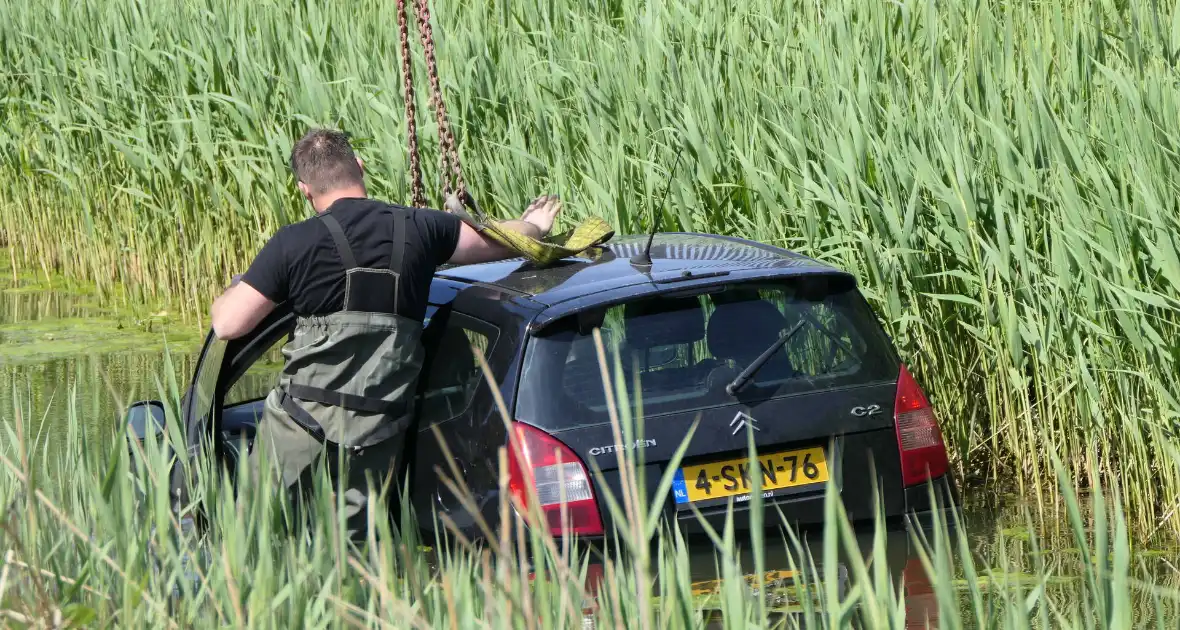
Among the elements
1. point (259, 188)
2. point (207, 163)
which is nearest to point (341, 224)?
point (259, 188)

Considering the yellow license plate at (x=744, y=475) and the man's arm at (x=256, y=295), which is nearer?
the yellow license plate at (x=744, y=475)

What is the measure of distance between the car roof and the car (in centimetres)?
1

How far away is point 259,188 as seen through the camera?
8.55 metres

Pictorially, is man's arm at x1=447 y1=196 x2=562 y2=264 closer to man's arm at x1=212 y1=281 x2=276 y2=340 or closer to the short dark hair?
the short dark hair

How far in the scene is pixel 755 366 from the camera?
3.72 m

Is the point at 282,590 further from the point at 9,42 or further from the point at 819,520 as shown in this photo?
the point at 9,42

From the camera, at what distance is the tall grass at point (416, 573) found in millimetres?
2125

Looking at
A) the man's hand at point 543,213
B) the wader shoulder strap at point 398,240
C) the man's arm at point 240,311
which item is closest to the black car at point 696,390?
the wader shoulder strap at point 398,240

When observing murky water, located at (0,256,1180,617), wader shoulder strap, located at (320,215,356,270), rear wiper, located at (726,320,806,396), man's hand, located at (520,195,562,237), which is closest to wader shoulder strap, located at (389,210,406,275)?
wader shoulder strap, located at (320,215,356,270)

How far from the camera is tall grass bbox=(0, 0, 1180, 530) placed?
16.0 ft

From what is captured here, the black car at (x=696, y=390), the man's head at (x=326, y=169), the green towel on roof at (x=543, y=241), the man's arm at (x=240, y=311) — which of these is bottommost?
the black car at (x=696, y=390)

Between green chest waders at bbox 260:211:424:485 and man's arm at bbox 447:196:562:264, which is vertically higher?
man's arm at bbox 447:196:562:264

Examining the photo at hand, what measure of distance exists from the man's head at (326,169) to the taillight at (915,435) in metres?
1.73

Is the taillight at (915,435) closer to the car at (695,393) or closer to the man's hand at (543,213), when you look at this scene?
the car at (695,393)
